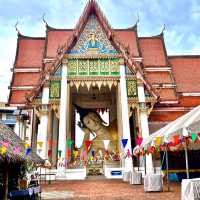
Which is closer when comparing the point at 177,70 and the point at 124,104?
the point at 124,104

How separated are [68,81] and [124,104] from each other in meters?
3.29

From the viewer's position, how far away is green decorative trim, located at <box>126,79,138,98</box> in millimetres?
14375

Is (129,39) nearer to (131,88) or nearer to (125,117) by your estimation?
(131,88)

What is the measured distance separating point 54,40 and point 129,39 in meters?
5.31

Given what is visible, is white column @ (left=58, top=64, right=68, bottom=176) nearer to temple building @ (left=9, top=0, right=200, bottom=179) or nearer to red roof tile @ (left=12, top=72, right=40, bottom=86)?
temple building @ (left=9, top=0, right=200, bottom=179)

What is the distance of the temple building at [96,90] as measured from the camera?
13.8 metres

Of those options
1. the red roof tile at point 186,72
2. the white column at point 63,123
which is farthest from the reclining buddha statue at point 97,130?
the red roof tile at point 186,72

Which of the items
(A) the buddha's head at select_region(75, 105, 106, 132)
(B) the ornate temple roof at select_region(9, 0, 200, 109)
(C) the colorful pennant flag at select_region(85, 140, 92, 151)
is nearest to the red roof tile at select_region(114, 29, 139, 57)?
(B) the ornate temple roof at select_region(9, 0, 200, 109)

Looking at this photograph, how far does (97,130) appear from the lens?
17.2m

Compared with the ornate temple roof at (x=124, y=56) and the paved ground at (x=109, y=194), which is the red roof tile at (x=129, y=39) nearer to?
the ornate temple roof at (x=124, y=56)

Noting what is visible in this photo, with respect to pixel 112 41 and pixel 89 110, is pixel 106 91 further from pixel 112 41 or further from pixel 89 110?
pixel 112 41

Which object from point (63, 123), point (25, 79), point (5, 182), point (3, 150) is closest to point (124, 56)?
point (63, 123)

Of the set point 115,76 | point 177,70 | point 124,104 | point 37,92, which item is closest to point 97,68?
point 115,76

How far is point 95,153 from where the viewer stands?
16109mm
